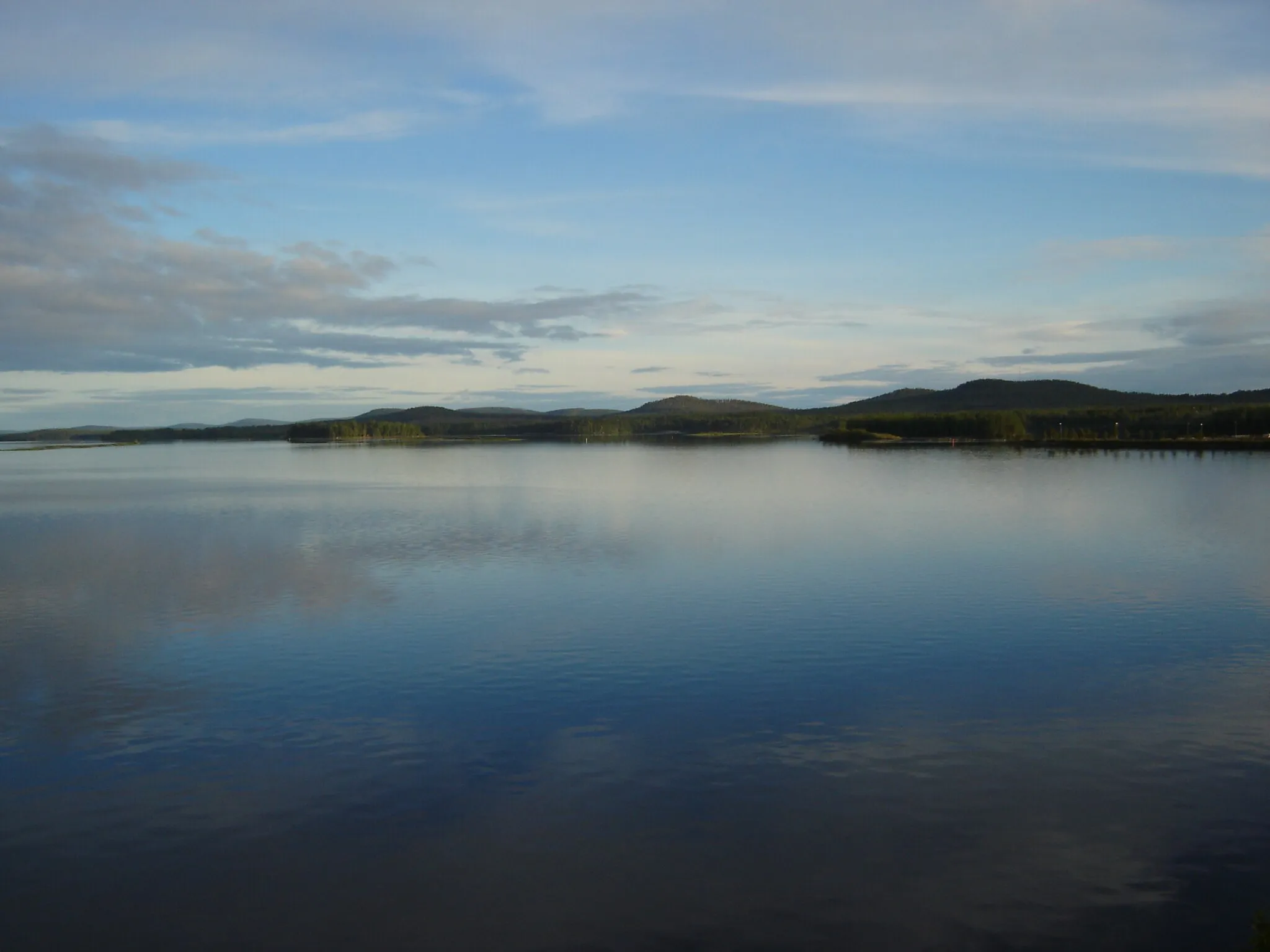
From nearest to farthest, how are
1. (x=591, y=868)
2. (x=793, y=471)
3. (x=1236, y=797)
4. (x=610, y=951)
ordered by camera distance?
(x=610, y=951), (x=591, y=868), (x=1236, y=797), (x=793, y=471)

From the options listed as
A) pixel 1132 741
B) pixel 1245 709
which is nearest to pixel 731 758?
pixel 1132 741

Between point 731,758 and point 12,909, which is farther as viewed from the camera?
point 731,758

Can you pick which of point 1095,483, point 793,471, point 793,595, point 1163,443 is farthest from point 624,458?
point 793,595

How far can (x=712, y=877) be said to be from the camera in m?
8.14

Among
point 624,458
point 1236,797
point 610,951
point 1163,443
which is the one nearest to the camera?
point 610,951

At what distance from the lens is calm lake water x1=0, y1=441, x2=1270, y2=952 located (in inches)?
305

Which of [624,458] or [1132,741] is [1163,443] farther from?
[1132,741]

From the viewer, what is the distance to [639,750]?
10898 millimetres

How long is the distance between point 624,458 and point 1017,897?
283ft

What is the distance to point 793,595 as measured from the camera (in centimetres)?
1978

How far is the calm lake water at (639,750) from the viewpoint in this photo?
305 inches

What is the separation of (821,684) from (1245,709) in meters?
5.13

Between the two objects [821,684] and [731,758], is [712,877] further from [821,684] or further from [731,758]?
[821,684]

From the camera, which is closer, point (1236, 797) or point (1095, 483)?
point (1236, 797)
